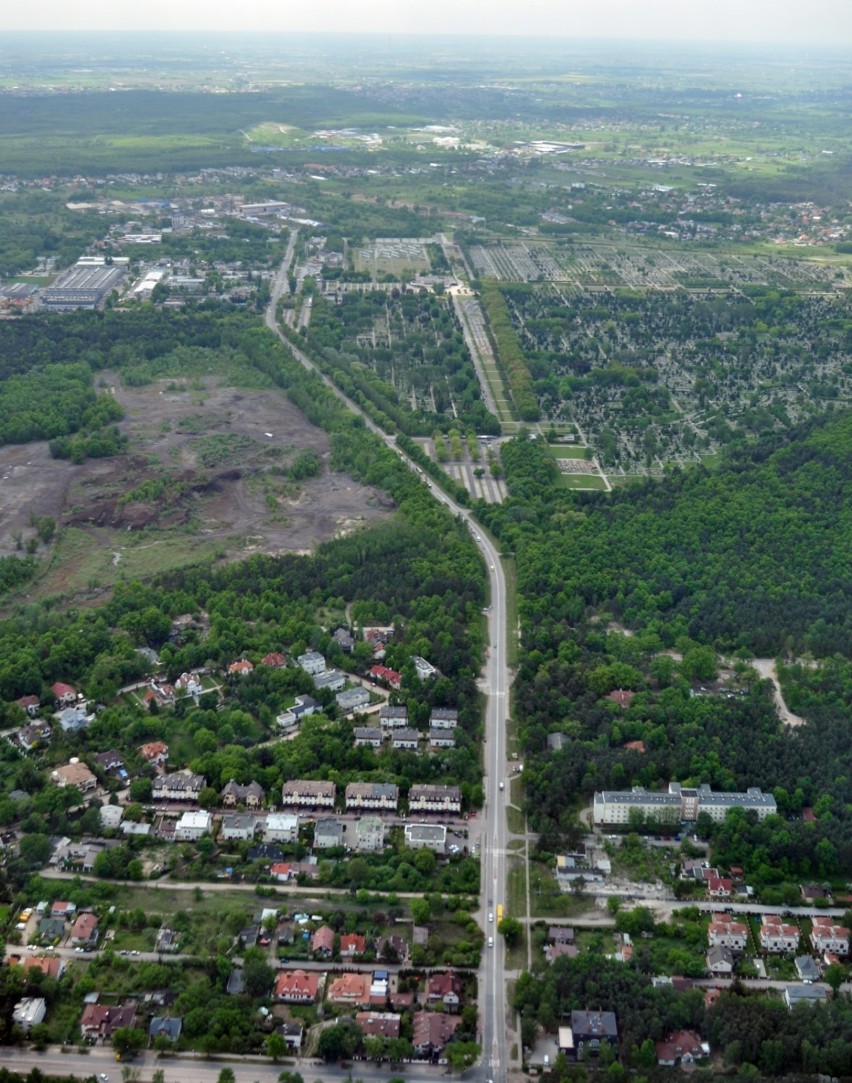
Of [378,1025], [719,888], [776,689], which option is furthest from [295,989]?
[776,689]

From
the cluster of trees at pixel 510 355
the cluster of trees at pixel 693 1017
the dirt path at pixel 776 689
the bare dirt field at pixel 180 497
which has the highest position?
the cluster of trees at pixel 693 1017

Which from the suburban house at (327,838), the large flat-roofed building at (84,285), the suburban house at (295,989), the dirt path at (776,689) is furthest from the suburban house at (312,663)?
the large flat-roofed building at (84,285)

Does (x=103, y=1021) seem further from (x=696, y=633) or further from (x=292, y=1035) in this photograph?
(x=696, y=633)

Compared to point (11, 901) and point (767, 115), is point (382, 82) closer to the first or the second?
point (767, 115)

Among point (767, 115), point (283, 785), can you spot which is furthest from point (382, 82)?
point (283, 785)

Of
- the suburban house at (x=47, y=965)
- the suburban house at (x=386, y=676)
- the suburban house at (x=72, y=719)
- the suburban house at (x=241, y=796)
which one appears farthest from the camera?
the suburban house at (x=386, y=676)

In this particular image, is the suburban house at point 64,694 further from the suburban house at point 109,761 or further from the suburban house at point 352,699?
the suburban house at point 352,699

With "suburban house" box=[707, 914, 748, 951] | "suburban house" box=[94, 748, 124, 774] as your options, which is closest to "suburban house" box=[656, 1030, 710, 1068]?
"suburban house" box=[707, 914, 748, 951]
